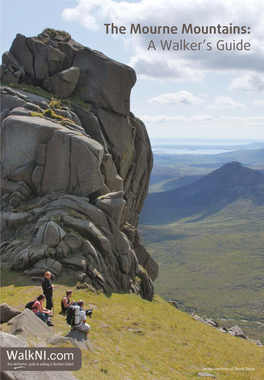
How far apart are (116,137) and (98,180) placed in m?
28.1

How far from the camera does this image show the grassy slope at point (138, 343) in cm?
2448

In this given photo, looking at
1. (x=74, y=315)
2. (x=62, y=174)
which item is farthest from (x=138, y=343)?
(x=62, y=174)

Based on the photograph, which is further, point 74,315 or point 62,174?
point 62,174

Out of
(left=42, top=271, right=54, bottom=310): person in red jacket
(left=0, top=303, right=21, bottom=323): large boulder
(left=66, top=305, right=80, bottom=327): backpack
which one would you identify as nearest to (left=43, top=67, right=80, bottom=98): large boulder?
(left=42, top=271, right=54, bottom=310): person in red jacket

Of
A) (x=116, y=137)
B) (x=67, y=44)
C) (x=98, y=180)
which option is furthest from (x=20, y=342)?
(x=67, y=44)

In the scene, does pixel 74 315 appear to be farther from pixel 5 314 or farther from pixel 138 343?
pixel 138 343

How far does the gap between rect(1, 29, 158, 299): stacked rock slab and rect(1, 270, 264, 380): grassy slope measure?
3.74m

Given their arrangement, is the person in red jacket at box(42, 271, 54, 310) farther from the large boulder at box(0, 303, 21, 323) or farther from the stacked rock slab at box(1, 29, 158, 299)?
the stacked rock slab at box(1, 29, 158, 299)

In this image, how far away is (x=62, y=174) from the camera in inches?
2047

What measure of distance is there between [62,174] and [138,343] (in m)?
28.3

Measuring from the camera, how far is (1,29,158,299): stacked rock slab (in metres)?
42.6

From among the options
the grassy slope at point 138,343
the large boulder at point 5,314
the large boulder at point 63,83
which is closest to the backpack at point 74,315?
the grassy slope at point 138,343

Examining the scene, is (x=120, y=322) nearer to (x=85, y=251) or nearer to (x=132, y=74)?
(x=85, y=251)

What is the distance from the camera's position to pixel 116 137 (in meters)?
79.3
